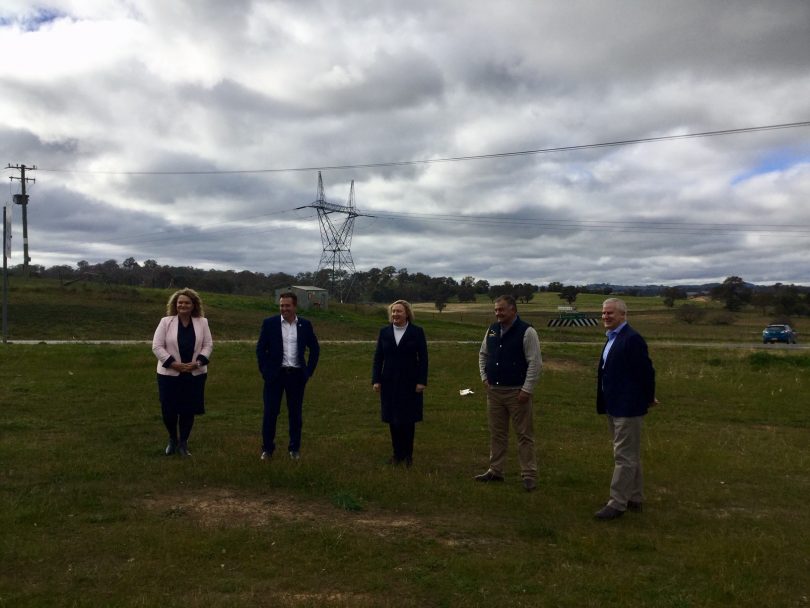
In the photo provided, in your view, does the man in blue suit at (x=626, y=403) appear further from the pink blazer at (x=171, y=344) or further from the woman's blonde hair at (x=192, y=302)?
the woman's blonde hair at (x=192, y=302)

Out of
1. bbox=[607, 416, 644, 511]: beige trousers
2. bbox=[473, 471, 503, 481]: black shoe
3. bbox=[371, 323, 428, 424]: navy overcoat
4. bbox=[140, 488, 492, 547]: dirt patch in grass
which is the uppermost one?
bbox=[371, 323, 428, 424]: navy overcoat

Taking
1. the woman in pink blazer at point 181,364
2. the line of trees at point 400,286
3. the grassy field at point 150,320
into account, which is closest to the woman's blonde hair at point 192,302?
the woman in pink blazer at point 181,364

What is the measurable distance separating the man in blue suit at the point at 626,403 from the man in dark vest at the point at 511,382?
0.94 m

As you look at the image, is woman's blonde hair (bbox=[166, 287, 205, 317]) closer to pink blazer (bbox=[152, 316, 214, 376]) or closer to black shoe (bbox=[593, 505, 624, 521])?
pink blazer (bbox=[152, 316, 214, 376])

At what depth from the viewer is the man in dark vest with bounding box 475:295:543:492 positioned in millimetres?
7281

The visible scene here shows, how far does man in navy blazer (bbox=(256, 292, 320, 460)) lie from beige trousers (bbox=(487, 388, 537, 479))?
7.48 feet

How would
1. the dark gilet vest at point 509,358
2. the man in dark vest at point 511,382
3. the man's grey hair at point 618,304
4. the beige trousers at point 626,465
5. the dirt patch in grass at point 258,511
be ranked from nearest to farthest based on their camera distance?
the dirt patch in grass at point 258,511 → the beige trousers at point 626,465 → the man's grey hair at point 618,304 → the man in dark vest at point 511,382 → the dark gilet vest at point 509,358

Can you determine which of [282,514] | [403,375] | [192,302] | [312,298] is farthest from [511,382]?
[312,298]

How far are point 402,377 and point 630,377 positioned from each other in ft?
9.16

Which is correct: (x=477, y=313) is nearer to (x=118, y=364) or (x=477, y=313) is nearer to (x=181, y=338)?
(x=118, y=364)

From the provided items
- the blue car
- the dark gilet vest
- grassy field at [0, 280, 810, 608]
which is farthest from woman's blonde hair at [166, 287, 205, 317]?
the blue car

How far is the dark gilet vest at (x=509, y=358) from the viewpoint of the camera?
7414 mm

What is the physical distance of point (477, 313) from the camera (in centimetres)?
8000

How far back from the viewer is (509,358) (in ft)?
24.4
